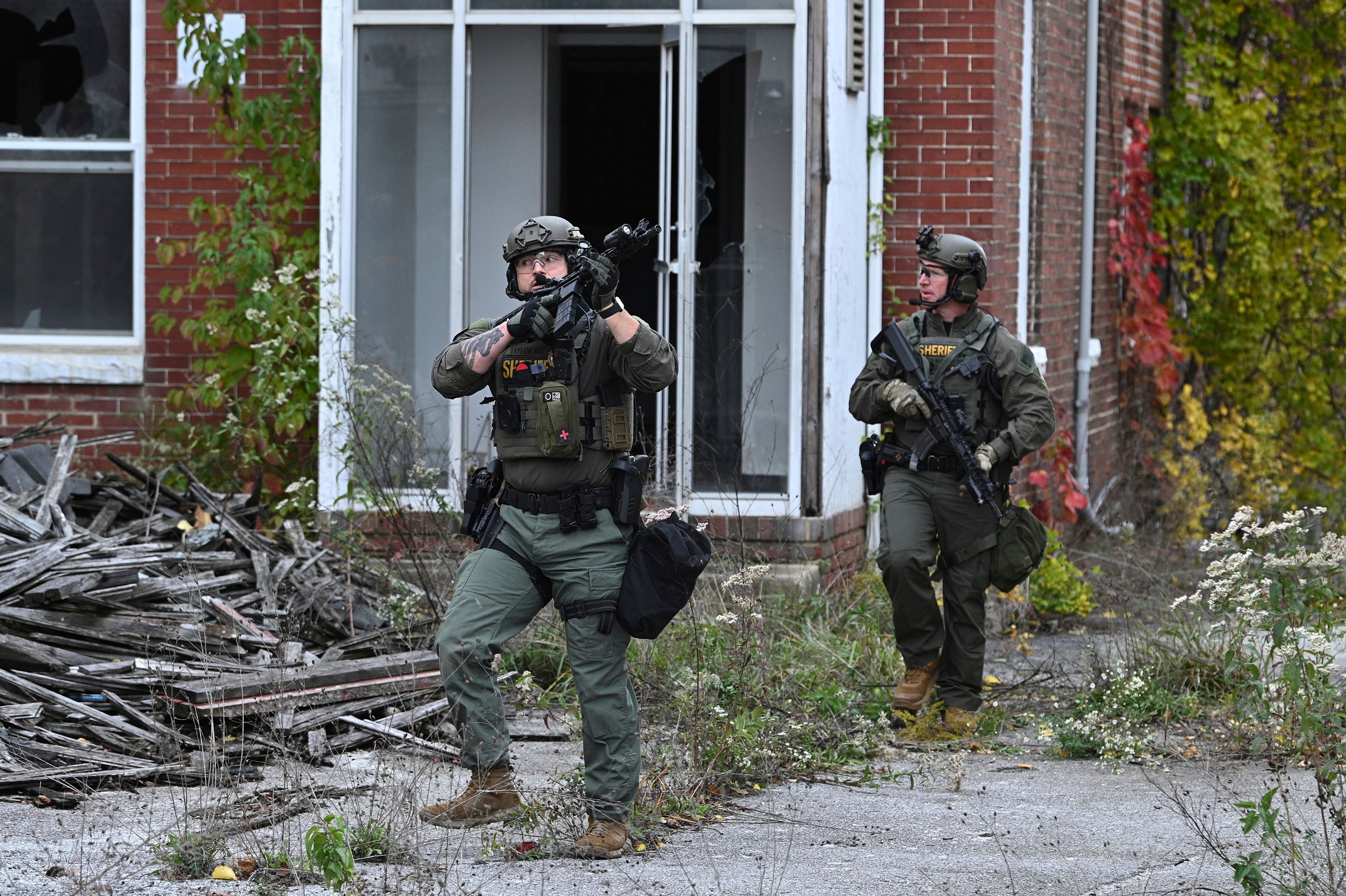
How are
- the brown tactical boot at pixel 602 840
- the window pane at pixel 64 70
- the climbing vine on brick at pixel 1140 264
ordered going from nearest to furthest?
1. the brown tactical boot at pixel 602 840
2. the window pane at pixel 64 70
3. the climbing vine on brick at pixel 1140 264

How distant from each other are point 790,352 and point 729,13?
5.70ft

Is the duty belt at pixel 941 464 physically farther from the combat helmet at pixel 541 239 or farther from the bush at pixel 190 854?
the bush at pixel 190 854

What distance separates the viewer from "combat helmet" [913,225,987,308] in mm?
6723

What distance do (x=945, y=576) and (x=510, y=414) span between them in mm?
2531

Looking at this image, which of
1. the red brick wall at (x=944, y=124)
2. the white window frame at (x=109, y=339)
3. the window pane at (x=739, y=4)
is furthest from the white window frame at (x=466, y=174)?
the white window frame at (x=109, y=339)

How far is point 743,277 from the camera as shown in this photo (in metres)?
8.54

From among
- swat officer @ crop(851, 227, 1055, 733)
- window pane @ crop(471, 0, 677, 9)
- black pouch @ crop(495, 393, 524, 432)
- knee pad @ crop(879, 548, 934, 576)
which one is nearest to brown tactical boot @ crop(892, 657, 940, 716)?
swat officer @ crop(851, 227, 1055, 733)

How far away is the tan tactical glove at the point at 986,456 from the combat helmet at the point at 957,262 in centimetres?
63

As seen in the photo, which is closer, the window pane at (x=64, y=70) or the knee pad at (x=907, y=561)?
the knee pad at (x=907, y=561)

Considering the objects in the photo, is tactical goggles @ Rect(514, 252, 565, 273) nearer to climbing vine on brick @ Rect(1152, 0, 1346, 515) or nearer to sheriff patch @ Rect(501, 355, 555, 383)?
sheriff patch @ Rect(501, 355, 555, 383)

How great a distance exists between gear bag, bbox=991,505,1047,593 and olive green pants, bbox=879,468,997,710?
Answer: 0.05 metres

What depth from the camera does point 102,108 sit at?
9188mm

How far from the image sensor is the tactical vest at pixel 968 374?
6.74 m

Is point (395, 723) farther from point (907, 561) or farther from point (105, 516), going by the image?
point (907, 561)
